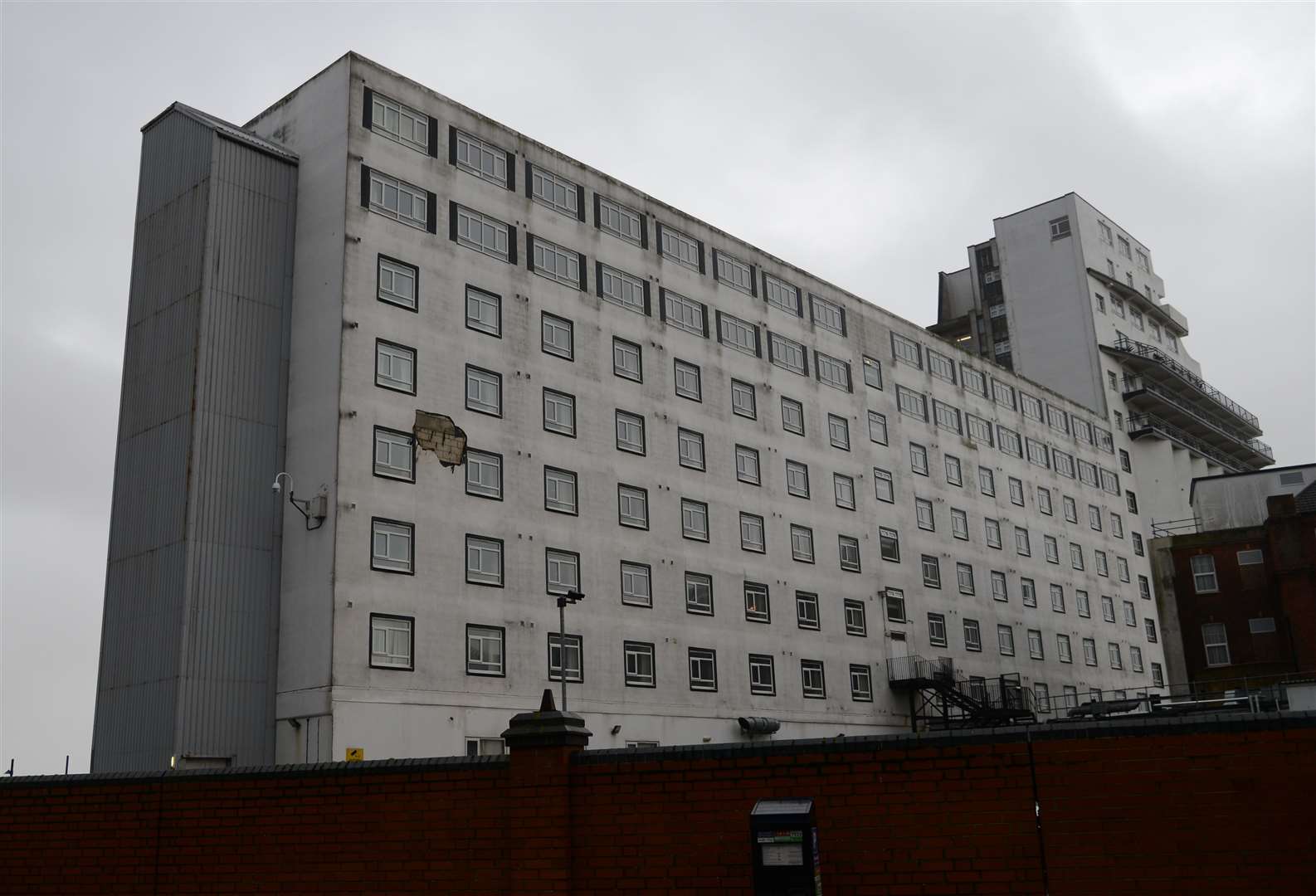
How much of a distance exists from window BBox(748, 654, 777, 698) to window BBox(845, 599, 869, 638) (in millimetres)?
5935

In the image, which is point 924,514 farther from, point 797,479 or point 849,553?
point 797,479

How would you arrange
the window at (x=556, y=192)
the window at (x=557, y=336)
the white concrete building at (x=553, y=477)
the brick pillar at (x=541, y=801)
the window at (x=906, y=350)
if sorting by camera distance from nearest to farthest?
the brick pillar at (x=541, y=801)
the white concrete building at (x=553, y=477)
the window at (x=557, y=336)
the window at (x=556, y=192)
the window at (x=906, y=350)

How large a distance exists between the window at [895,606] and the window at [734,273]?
15.0 metres

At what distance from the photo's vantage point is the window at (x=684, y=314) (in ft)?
160

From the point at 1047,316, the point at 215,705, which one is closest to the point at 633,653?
the point at 215,705

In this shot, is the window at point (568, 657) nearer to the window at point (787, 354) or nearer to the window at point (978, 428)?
the window at point (787, 354)

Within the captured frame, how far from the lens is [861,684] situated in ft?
171

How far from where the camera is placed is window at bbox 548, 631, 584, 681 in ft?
129

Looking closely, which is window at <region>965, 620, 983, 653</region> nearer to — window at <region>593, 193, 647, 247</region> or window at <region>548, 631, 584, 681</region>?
window at <region>593, 193, 647, 247</region>

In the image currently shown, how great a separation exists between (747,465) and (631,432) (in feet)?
22.3

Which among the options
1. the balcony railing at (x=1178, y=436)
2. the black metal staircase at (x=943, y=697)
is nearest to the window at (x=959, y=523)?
the black metal staircase at (x=943, y=697)

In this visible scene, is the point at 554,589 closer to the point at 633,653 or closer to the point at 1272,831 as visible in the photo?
the point at 633,653

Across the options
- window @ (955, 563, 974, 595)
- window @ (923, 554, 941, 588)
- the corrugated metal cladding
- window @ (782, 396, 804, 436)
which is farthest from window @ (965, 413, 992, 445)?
the corrugated metal cladding

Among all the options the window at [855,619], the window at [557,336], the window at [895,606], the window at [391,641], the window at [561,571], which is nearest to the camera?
the window at [391,641]
